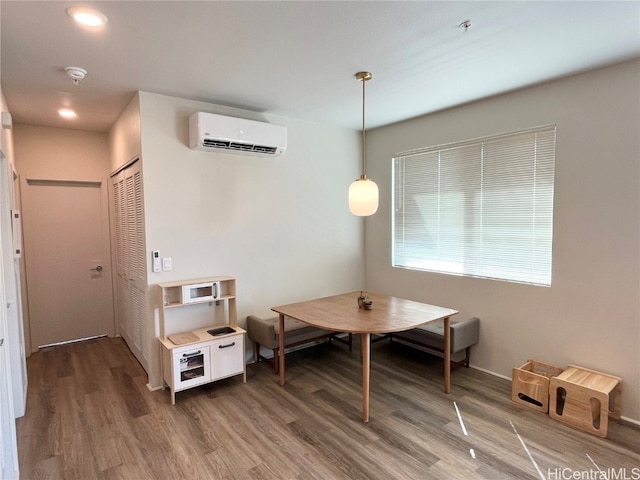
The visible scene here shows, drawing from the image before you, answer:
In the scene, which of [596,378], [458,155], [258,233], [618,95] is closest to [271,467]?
[258,233]

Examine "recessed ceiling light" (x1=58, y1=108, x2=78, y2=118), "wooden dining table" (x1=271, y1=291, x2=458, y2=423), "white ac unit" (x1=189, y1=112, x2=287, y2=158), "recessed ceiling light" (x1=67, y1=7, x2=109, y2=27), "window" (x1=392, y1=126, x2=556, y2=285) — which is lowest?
"wooden dining table" (x1=271, y1=291, x2=458, y2=423)

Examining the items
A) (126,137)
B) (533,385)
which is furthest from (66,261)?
(533,385)

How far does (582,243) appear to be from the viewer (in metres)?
2.96

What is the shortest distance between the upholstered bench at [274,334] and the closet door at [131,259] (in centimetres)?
101

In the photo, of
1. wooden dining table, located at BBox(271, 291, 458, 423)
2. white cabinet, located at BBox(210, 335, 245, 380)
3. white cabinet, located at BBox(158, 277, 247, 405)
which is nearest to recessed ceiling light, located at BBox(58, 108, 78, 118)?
white cabinet, located at BBox(158, 277, 247, 405)

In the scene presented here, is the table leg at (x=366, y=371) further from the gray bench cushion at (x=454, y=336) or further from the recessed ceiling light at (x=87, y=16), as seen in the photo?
the recessed ceiling light at (x=87, y=16)

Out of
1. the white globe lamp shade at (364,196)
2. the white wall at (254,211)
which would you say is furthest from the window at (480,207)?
the white globe lamp shade at (364,196)

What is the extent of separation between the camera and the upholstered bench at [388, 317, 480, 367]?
346 centimetres

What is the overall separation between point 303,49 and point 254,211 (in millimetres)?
1890

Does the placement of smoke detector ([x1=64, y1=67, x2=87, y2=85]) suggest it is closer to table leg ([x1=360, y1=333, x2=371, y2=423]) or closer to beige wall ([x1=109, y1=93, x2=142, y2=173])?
beige wall ([x1=109, y1=93, x2=142, y2=173])

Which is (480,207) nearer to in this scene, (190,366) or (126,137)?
(190,366)

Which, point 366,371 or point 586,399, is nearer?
point 586,399

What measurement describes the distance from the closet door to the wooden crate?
335cm

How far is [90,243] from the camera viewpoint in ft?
15.7
